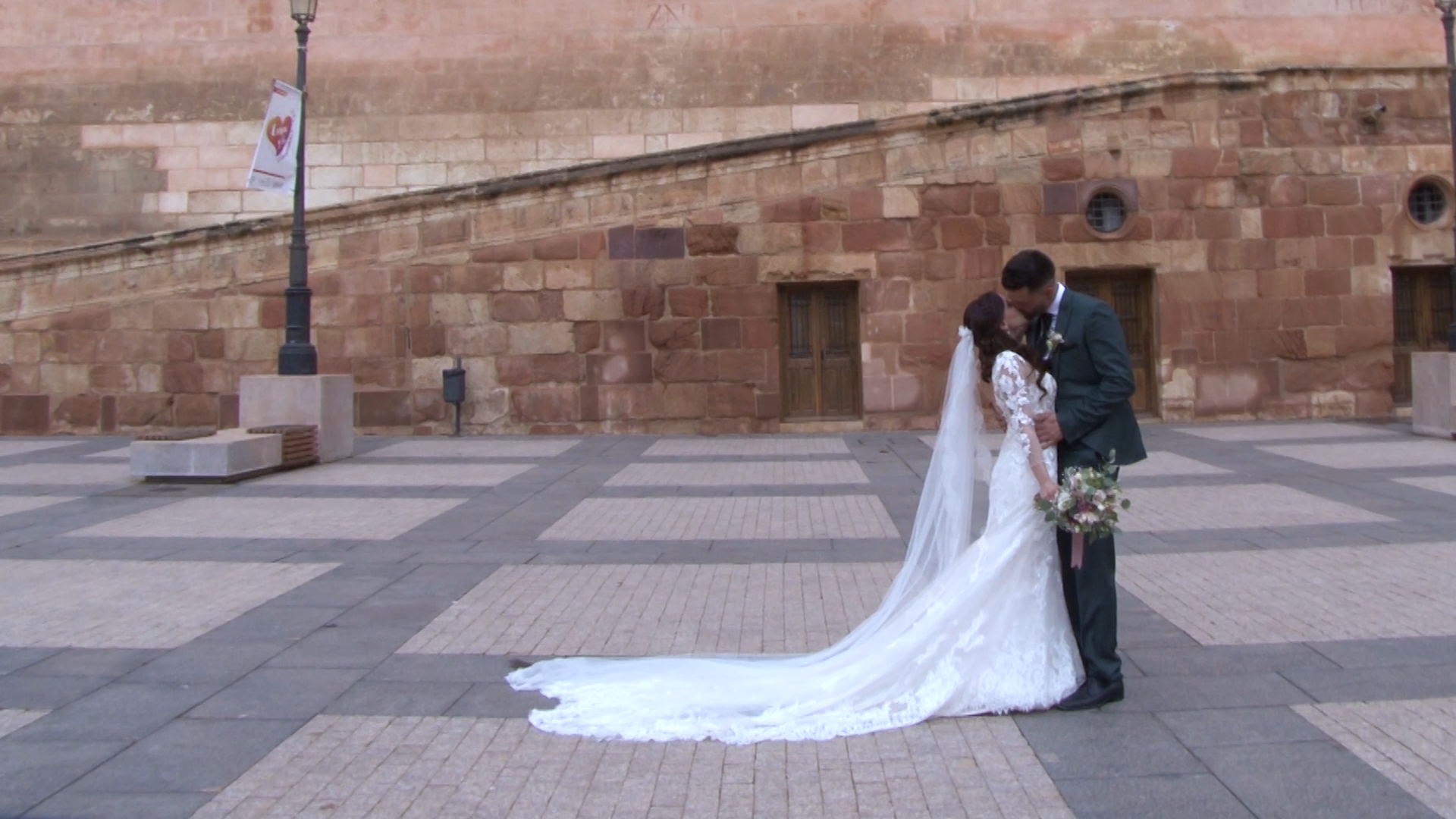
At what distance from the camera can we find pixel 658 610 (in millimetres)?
6723

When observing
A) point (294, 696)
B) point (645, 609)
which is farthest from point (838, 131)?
point (294, 696)

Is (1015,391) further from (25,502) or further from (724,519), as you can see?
(25,502)

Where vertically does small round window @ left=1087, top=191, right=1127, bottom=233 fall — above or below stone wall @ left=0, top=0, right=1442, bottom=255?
below

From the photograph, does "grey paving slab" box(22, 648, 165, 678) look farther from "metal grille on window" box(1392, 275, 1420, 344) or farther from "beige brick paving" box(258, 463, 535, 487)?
"metal grille on window" box(1392, 275, 1420, 344)

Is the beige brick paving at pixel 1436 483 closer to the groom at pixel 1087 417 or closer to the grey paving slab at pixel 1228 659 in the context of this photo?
the grey paving slab at pixel 1228 659

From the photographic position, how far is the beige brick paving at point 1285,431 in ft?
48.9

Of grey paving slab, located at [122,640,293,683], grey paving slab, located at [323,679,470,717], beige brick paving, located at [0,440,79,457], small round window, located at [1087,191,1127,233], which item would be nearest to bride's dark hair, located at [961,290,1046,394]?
grey paving slab, located at [323,679,470,717]

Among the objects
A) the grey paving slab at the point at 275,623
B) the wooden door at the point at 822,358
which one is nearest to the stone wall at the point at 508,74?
the wooden door at the point at 822,358

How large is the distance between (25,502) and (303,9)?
6151 mm

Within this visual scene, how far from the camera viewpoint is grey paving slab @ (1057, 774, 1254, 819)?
3.87 m

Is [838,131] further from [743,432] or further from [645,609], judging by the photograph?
[645,609]

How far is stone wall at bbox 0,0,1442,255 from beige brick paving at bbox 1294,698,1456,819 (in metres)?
17.6

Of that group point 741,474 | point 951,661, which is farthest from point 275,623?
point 741,474

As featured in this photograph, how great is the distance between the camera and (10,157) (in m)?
22.3
